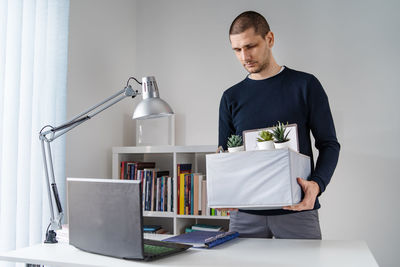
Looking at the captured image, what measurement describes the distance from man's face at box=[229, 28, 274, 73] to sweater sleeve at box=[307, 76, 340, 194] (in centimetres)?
23

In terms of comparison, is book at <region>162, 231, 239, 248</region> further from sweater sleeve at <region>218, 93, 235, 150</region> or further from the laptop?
sweater sleeve at <region>218, 93, 235, 150</region>

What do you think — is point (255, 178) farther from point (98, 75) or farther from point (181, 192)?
point (98, 75)

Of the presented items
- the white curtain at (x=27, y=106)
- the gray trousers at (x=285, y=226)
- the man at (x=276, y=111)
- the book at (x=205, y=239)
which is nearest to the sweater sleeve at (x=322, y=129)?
the man at (x=276, y=111)

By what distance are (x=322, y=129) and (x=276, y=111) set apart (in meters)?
0.20

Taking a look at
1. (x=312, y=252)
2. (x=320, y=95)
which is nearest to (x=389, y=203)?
(x=320, y=95)

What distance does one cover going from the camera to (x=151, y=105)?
1744 mm

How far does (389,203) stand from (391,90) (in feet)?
2.31

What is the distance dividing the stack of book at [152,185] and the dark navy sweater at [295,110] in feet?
3.35

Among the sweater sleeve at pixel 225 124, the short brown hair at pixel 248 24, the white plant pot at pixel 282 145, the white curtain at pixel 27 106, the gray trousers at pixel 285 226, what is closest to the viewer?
the white plant pot at pixel 282 145

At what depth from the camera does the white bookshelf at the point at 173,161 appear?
258 cm

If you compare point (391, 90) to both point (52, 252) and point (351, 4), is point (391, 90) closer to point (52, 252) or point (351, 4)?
point (351, 4)

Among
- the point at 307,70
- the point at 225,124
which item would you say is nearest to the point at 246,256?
the point at 225,124

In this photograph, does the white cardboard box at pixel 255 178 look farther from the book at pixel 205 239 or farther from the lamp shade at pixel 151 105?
the lamp shade at pixel 151 105

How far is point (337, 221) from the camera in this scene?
2.55 metres
